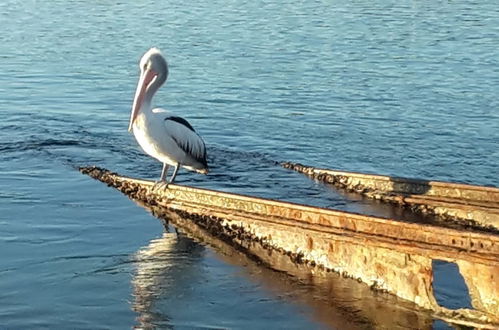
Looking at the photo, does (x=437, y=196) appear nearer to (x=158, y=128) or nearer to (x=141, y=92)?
(x=158, y=128)

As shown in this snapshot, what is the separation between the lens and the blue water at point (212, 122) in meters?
7.94

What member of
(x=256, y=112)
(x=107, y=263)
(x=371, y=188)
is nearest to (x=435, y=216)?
(x=371, y=188)

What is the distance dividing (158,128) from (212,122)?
5273 millimetres

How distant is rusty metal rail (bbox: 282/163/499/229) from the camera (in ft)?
31.2

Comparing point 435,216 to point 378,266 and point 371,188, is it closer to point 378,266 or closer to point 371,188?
point 371,188

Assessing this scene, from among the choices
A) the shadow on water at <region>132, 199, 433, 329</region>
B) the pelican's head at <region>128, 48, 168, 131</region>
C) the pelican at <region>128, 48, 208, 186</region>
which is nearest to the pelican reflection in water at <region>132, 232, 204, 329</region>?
the shadow on water at <region>132, 199, 433, 329</region>

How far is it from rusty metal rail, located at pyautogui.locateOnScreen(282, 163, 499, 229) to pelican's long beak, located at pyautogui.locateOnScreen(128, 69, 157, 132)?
257 centimetres

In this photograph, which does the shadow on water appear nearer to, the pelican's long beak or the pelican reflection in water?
the pelican reflection in water

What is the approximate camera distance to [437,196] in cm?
Answer: 1008

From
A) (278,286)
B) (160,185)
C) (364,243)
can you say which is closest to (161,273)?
(278,286)

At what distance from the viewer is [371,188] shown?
10.9 metres

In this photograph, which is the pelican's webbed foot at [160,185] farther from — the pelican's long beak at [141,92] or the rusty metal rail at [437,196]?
the rusty metal rail at [437,196]

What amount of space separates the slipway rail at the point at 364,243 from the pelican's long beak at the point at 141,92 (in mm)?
964

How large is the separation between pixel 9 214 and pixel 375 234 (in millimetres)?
4163
